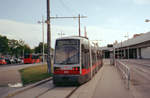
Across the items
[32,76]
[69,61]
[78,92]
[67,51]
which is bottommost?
[78,92]

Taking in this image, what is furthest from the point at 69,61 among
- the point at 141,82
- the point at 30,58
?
the point at 30,58

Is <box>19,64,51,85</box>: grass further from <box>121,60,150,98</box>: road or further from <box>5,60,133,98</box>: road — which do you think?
<box>121,60,150,98</box>: road

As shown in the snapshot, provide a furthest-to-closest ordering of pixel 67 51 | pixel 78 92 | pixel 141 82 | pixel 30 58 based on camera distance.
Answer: pixel 30 58 < pixel 141 82 < pixel 67 51 < pixel 78 92

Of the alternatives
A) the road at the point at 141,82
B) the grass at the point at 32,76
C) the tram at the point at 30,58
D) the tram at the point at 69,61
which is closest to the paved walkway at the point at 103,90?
the road at the point at 141,82

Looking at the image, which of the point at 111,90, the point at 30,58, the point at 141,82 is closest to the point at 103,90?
the point at 111,90

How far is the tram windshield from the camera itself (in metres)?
11.9

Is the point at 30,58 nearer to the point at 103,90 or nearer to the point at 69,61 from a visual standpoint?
the point at 69,61

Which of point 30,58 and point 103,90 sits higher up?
point 30,58

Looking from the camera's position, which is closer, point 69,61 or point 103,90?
point 103,90

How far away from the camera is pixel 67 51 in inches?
475

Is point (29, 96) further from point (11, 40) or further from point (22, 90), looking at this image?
point (11, 40)

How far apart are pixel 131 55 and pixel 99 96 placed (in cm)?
10631

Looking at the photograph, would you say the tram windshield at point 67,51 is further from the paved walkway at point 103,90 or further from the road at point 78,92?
the paved walkway at point 103,90

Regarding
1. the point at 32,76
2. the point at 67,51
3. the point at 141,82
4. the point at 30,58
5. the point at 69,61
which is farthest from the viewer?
the point at 30,58
